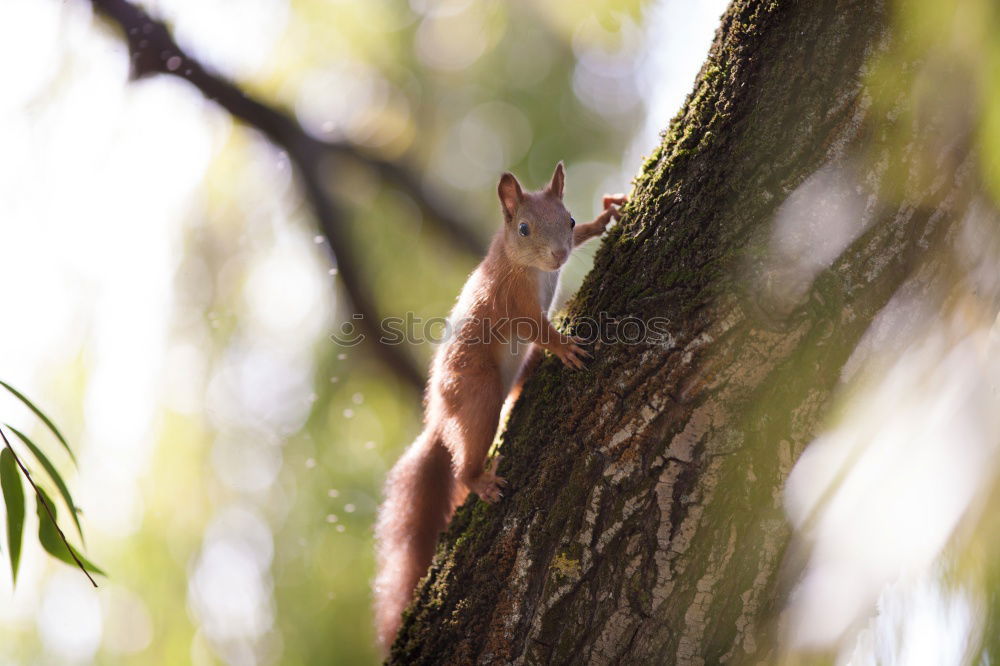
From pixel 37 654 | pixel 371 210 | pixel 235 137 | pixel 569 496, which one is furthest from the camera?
pixel 371 210

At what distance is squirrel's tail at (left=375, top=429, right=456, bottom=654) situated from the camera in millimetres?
2523

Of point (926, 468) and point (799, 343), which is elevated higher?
point (799, 343)

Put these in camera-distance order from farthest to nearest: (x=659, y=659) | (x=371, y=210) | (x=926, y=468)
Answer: (x=371, y=210)
(x=659, y=659)
(x=926, y=468)

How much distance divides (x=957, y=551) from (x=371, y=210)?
3208 mm

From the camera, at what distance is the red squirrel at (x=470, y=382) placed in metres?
2.33

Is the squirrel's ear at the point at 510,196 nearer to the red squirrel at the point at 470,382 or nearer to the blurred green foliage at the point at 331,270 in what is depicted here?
the red squirrel at the point at 470,382

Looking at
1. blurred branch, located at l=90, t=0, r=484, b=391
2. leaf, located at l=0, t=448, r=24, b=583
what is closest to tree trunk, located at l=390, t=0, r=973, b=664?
leaf, located at l=0, t=448, r=24, b=583

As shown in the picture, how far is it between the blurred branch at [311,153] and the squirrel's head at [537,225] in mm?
994

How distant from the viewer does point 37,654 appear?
131 inches

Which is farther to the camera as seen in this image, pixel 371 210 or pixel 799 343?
pixel 371 210

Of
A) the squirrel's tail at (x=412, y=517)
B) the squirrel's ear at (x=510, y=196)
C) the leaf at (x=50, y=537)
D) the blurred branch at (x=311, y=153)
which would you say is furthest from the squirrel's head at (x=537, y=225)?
the leaf at (x=50, y=537)

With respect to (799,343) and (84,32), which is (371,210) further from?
(799,343)

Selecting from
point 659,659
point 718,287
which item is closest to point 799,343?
point 718,287

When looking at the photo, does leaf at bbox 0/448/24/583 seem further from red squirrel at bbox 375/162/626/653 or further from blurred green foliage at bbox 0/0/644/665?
blurred green foliage at bbox 0/0/644/665
